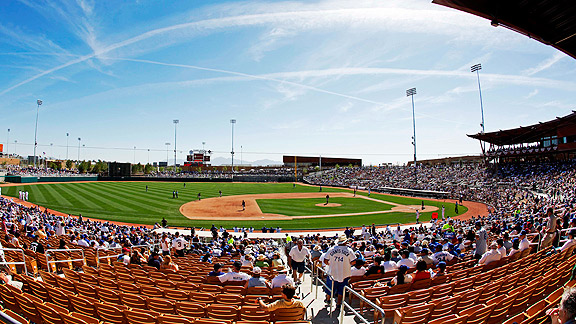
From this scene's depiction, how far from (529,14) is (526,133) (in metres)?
51.7

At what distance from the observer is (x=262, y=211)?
36.4 meters

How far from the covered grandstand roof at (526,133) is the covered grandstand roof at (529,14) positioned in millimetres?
42364

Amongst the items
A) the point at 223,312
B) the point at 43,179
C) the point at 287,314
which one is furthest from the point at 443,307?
the point at 43,179

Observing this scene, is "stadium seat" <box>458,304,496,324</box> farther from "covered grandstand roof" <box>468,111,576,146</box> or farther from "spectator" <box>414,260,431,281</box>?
"covered grandstand roof" <box>468,111,576,146</box>

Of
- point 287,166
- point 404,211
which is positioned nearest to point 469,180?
point 404,211

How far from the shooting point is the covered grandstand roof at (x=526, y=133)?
4081cm

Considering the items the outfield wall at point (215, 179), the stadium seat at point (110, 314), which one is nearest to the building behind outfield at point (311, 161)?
the outfield wall at point (215, 179)

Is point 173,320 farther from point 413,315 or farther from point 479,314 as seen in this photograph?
point 479,314

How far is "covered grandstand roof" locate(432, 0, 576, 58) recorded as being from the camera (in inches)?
228

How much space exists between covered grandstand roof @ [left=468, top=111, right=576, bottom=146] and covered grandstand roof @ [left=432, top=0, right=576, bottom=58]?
42364mm

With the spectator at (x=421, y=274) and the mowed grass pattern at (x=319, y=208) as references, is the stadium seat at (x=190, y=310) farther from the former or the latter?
the mowed grass pattern at (x=319, y=208)

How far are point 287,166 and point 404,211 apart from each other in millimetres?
86105

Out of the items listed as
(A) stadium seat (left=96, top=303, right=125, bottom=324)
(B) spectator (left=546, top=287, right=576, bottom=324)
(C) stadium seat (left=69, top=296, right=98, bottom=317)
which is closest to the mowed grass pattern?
(C) stadium seat (left=69, top=296, right=98, bottom=317)

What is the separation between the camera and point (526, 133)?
4716 centimetres
